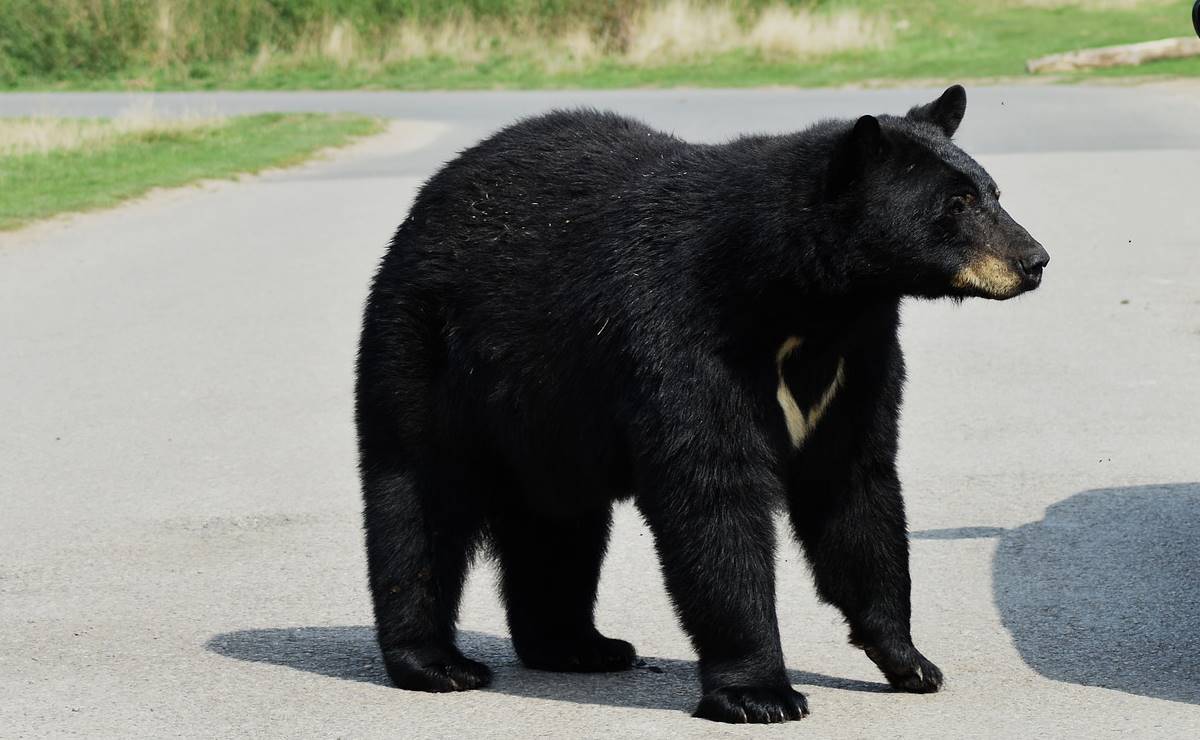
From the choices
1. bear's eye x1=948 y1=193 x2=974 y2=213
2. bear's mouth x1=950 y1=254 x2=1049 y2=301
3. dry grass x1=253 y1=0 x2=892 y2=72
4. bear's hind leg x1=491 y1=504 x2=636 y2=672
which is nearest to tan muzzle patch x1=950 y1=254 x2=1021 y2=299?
bear's mouth x1=950 y1=254 x2=1049 y2=301

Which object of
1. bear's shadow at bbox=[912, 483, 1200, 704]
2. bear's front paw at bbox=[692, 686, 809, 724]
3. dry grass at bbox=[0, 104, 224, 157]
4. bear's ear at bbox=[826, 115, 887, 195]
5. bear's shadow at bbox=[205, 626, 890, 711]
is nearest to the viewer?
bear's ear at bbox=[826, 115, 887, 195]

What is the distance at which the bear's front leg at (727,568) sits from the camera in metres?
5.29

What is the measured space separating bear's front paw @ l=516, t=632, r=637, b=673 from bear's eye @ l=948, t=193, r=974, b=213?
1831mm

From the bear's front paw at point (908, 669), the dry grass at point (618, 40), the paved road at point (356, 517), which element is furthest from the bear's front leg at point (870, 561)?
the dry grass at point (618, 40)

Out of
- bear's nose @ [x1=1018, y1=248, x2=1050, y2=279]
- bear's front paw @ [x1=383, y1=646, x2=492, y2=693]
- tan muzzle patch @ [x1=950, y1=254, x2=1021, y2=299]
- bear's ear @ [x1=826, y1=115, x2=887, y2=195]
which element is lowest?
bear's front paw @ [x1=383, y1=646, x2=492, y2=693]

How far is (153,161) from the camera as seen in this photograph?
23.5 meters

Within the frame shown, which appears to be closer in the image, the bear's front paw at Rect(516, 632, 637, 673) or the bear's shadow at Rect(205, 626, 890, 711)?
the bear's shadow at Rect(205, 626, 890, 711)

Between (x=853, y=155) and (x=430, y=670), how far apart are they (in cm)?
204

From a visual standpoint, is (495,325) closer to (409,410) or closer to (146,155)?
(409,410)

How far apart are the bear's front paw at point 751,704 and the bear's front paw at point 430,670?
3.05 ft

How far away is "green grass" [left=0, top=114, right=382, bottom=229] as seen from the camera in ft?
65.3

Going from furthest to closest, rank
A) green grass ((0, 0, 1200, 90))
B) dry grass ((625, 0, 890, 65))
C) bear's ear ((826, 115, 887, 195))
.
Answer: dry grass ((625, 0, 890, 65)) → green grass ((0, 0, 1200, 90)) → bear's ear ((826, 115, 887, 195))

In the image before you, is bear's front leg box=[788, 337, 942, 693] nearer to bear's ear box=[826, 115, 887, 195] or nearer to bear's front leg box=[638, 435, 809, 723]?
bear's front leg box=[638, 435, 809, 723]

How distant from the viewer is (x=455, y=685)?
5.94m
